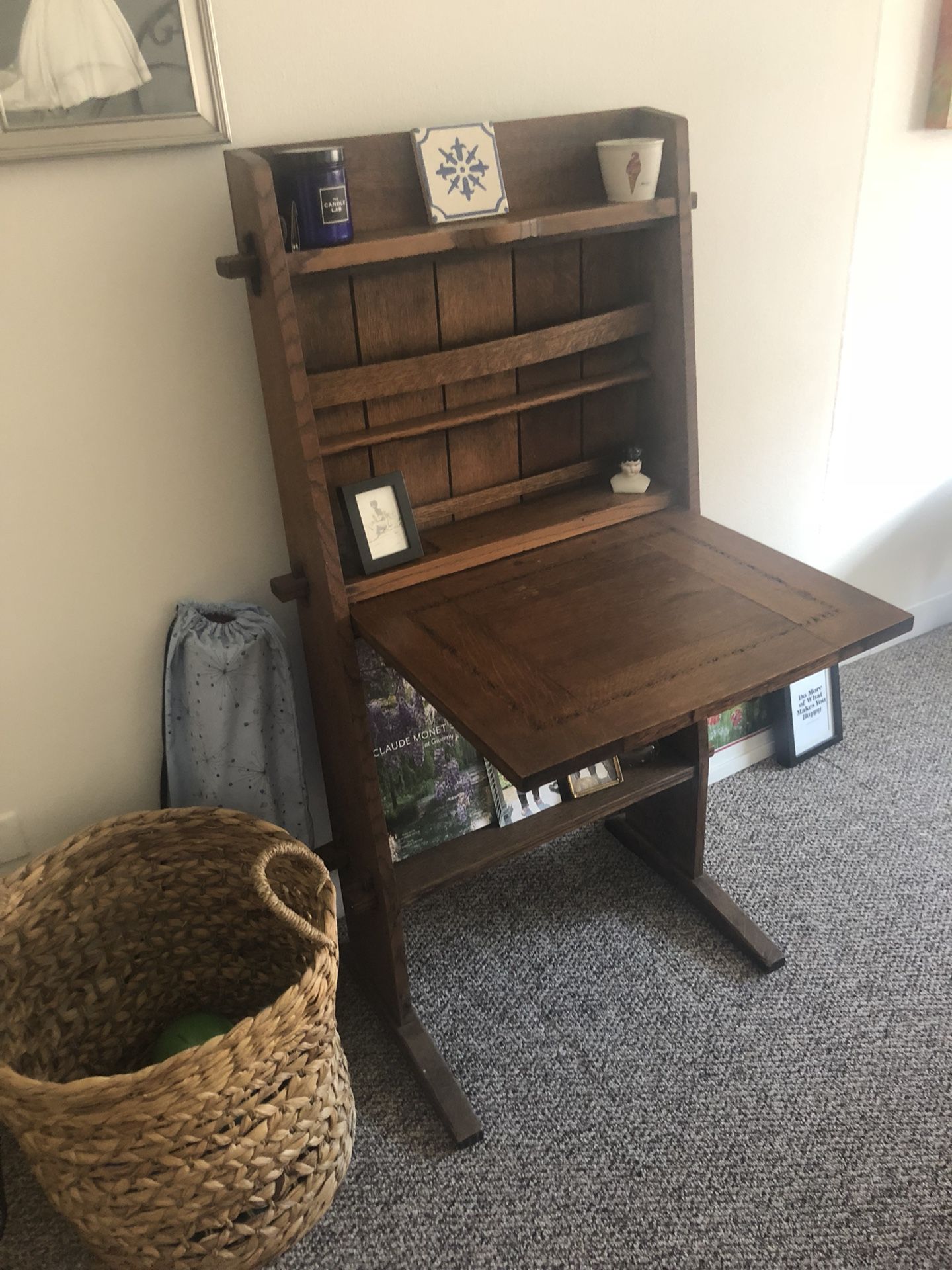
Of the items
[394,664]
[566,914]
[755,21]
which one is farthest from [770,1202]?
[755,21]

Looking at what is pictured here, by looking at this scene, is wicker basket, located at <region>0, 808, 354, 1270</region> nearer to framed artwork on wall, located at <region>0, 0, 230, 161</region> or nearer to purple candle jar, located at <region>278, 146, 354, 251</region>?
purple candle jar, located at <region>278, 146, 354, 251</region>

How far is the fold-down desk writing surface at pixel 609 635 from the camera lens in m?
1.04

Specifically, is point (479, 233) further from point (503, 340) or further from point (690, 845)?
point (690, 845)

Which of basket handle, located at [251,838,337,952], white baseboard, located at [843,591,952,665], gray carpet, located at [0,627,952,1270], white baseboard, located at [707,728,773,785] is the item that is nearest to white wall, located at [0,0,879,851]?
basket handle, located at [251,838,337,952]

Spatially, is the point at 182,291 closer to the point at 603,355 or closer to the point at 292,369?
the point at 292,369

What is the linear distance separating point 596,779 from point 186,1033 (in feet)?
2.44

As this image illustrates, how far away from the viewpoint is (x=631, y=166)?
1.30 m

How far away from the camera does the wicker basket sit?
3.54ft

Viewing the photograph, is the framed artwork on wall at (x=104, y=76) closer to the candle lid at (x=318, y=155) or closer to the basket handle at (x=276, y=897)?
the candle lid at (x=318, y=155)

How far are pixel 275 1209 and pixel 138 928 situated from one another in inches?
17.4

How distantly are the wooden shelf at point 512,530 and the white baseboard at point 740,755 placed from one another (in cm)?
79

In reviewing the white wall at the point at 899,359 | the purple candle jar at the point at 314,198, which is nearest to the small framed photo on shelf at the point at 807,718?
the white wall at the point at 899,359

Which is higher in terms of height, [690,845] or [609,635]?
[609,635]

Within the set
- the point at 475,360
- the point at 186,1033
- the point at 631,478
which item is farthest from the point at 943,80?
the point at 186,1033
